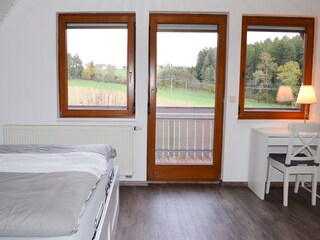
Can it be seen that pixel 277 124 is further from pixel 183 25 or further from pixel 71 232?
pixel 71 232

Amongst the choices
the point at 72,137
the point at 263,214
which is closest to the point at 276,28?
the point at 263,214

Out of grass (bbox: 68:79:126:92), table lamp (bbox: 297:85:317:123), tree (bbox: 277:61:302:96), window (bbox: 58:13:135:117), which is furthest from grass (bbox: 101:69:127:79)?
table lamp (bbox: 297:85:317:123)

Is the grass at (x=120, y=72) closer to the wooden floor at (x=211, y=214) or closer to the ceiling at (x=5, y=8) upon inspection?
the ceiling at (x=5, y=8)

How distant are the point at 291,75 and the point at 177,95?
1.52m

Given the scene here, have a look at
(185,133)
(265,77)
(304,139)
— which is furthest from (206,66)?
(304,139)

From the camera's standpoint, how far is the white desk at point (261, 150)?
3.79m

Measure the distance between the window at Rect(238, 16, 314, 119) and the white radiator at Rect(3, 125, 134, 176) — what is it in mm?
1541

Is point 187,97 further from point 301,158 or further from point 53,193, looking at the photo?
point 53,193

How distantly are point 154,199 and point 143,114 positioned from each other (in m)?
1.08

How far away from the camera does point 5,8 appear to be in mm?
3869

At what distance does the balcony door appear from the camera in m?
4.20

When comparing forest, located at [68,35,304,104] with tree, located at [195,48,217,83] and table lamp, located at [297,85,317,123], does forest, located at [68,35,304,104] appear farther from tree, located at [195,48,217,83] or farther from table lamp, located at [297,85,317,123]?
table lamp, located at [297,85,317,123]

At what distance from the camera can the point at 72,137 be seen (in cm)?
412

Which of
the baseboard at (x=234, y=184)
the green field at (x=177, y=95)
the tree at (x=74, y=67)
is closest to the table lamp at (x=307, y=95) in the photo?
the green field at (x=177, y=95)
